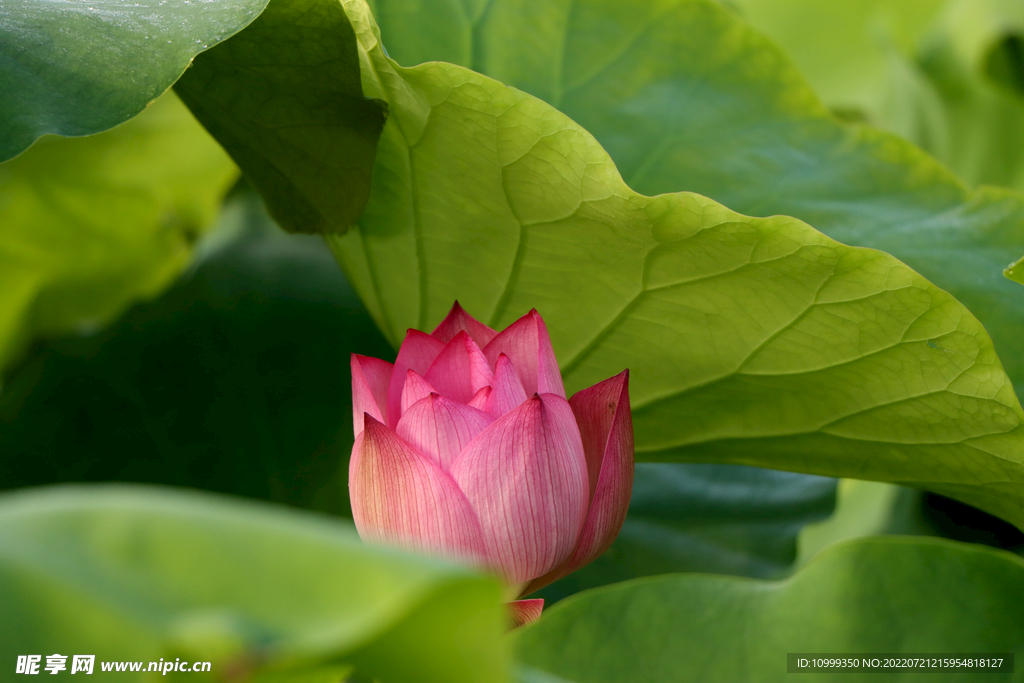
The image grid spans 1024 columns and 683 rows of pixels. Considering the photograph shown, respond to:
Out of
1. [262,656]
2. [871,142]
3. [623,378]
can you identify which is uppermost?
[871,142]

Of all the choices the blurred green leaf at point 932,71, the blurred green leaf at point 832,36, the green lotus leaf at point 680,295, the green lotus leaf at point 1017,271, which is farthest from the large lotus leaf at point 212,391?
the blurred green leaf at point 832,36

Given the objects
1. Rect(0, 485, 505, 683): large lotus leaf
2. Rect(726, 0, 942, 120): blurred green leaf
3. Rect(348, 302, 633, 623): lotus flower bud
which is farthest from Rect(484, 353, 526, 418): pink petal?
Rect(726, 0, 942, 120): blurred green leaf

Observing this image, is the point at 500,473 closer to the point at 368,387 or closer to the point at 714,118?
the point at 368,387

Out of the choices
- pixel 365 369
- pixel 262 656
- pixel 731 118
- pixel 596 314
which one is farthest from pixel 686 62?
pixel 262 656

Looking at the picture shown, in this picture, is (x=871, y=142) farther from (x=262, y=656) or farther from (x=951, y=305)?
(x=262, y=656)

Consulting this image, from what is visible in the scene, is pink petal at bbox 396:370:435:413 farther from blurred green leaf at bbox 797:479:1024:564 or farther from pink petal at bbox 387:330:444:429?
blurred green leaf at bbox 797:479:1024:564

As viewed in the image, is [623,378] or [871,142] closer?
[623,378]
